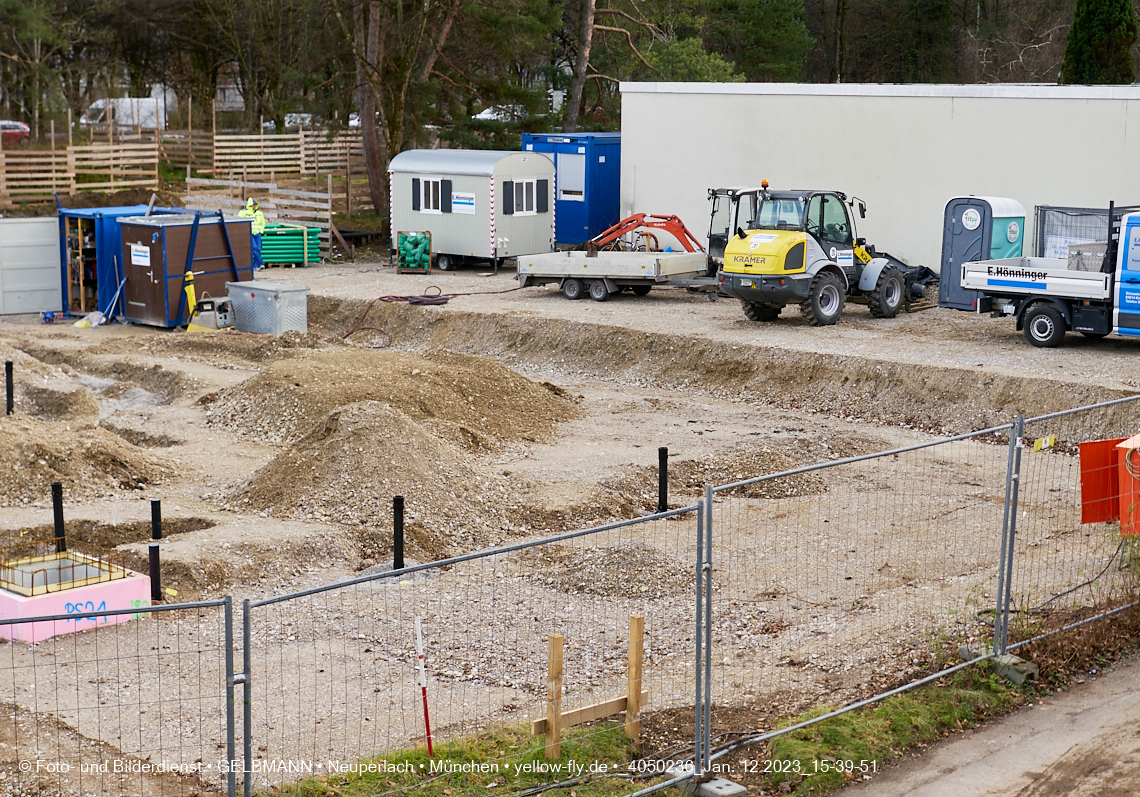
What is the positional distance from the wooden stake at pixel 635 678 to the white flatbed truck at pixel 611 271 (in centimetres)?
1913

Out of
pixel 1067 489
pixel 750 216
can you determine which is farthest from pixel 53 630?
pixel 750 216

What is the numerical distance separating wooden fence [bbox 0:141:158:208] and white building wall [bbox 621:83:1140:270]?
18.0m

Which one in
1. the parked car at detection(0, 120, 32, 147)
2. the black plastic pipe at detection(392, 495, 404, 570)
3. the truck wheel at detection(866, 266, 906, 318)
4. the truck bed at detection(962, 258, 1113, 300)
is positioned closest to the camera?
the black plastic pipe at detection(392, 495, 404, 570)

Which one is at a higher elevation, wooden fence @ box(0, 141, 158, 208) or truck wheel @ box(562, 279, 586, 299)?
wooden fence @ box(0, 141, 158, 208)

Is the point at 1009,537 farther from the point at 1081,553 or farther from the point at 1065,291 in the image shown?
the point at 1065,291

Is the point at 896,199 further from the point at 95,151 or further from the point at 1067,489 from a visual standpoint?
the point at 95,151

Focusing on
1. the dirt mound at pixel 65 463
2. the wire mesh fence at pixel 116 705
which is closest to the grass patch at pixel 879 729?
the wire mesh fence at pixel 116 705

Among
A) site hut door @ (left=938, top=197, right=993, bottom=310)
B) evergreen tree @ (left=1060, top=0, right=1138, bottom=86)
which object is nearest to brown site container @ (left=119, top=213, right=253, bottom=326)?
site hut door @ (left=938, top=197, right=993, bottom=310)

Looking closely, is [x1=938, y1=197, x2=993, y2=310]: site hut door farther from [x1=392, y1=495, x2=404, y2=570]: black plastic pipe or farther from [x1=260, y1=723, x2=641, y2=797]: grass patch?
[x1=260, y1=723, x2=641, y2=797]: grass patch

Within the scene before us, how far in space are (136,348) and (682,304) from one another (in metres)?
10.8

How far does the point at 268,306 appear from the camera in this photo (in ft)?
78.1

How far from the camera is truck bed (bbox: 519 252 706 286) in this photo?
85.1 feet

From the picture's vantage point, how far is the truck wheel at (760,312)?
23.8 m

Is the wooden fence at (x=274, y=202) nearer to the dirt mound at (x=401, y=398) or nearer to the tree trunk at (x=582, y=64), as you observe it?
the tree trunk at (x=582, y=64)
